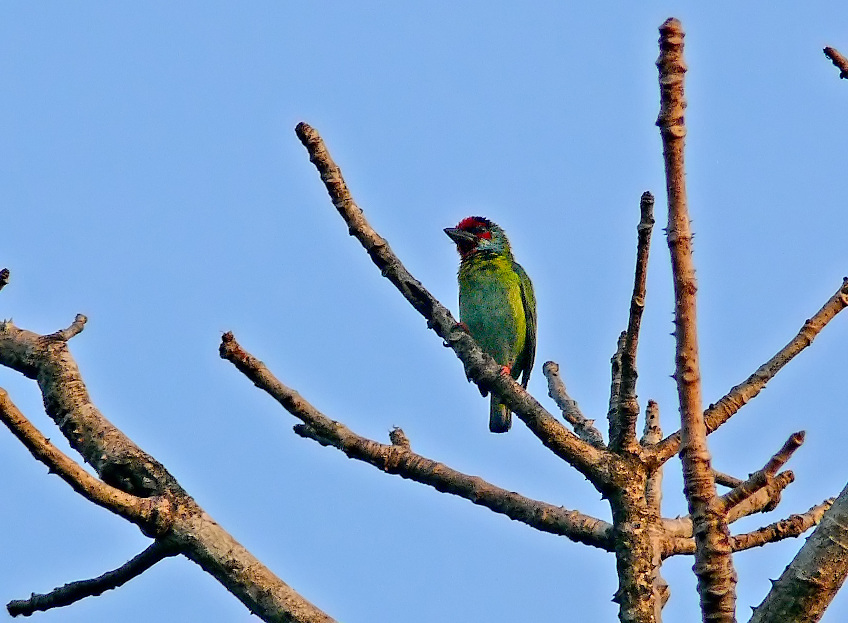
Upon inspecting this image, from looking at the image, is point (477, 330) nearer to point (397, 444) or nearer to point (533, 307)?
point (533, 307)

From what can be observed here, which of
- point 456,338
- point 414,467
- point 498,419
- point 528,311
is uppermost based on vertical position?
point 528,311

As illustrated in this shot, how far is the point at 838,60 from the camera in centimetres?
269

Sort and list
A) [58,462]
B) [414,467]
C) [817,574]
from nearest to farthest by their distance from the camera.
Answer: [817,574] → [58,462] → [414,467]

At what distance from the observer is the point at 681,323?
2771mm

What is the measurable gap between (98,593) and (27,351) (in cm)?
95

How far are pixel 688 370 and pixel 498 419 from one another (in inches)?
279

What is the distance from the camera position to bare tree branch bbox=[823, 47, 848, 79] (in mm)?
2676

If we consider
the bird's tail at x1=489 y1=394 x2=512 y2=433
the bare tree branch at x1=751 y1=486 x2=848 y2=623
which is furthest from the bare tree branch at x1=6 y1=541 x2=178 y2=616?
the bird's tail at x1=489 y1=394 x2=512 y2=433

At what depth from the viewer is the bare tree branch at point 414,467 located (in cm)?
362

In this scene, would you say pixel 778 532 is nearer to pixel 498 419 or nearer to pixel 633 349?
pixel 633 349

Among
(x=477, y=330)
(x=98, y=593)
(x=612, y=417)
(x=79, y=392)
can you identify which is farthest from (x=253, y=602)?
(x=477, y=330)

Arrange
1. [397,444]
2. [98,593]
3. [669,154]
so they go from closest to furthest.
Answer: [669,154]
[98,593]
[397,444]

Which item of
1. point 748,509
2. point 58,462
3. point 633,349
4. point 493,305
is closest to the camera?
point 58,462

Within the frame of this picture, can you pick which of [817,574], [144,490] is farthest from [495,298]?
[817,574]
